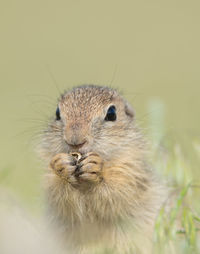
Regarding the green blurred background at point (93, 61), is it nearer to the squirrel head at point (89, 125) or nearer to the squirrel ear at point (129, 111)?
the squirrel ear at point (129, 111)

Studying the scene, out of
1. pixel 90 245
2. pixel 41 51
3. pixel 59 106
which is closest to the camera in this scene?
pixel 90 245

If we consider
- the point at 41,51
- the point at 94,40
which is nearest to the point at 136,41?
the point at 94,40

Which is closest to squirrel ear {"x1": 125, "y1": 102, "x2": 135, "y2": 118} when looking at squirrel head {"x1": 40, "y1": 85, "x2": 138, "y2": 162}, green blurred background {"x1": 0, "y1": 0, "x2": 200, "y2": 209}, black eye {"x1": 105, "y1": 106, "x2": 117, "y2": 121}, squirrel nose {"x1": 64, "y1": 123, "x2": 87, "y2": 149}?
squirrel head {"x1": 40, "y1": 85, "x2": 138, "y2": 162}

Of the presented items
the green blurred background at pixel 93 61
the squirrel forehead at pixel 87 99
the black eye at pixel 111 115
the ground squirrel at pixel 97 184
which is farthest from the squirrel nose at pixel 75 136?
the green blurred background at pixel 93 61

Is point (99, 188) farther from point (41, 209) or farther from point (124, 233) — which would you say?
point (41, 209)

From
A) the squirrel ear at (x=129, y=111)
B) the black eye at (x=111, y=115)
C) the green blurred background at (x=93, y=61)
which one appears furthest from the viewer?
the green blurred background at (x=93, y=61)

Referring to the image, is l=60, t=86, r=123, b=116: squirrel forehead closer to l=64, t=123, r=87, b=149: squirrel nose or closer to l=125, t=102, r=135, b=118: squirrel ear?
l=125, t=102, r=135, b=118: squirrel ear

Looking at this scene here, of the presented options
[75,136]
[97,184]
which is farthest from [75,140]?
[97,184]

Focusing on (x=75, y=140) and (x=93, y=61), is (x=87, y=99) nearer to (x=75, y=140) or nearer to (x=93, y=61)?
(x=75, y=140)
